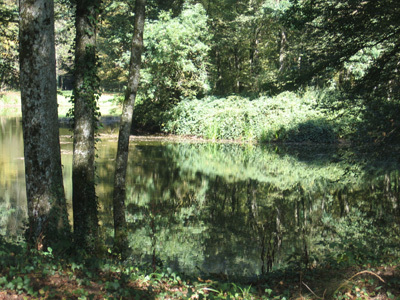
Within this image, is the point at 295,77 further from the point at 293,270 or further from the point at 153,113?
the point at 153,113

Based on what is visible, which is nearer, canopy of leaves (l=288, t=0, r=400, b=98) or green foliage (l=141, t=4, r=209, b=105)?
canopy of leaves (l=288, t=0, r=400, b=98)

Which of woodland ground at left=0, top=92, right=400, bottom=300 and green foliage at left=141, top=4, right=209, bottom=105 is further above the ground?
green foliage at left=141, top=4, right=209, bottom=105

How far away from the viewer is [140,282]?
15.7 ft

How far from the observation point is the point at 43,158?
19.1 ft

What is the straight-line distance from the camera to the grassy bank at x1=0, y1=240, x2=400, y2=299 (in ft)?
12.6

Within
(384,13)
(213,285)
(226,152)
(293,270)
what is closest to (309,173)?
(226,152)

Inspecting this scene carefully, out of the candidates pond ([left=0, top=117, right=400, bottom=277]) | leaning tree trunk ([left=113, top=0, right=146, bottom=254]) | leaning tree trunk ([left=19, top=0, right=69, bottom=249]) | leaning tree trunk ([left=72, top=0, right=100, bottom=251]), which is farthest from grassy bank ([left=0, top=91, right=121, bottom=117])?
leaning tree trunk ([left=19, top=0, right=69, bottom=249])

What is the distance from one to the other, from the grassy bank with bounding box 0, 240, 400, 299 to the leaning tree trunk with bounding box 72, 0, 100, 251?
1.44m

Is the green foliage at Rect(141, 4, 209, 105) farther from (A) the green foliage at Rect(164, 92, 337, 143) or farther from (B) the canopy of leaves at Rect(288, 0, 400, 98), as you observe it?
(B) the canopy of leaves at Rect(288, 0, 400, 98)

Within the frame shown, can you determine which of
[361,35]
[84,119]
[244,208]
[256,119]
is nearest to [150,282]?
[84,119]

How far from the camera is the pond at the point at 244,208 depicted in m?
7.18

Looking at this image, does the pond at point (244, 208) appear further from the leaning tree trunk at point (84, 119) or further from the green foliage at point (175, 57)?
the green foliage at point (175, 57)

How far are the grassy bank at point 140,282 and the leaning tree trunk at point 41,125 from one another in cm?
93

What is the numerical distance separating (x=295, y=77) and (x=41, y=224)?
261 inches
